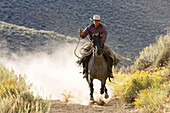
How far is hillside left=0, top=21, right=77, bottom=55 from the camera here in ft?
77.7

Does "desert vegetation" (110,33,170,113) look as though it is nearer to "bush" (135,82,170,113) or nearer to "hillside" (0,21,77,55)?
"bush" (135,82,170,113)

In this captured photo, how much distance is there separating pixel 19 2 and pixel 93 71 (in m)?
30.9

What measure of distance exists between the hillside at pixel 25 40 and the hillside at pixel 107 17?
5312 millimetres

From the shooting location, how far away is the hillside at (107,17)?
33375 mm

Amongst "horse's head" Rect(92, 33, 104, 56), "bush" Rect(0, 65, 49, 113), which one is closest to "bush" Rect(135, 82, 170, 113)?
"horse's head" Rect(92, 33, 104, 56)

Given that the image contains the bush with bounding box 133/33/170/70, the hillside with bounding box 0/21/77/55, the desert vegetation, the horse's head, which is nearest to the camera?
the desert vegetation

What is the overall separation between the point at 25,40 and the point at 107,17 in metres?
16.3

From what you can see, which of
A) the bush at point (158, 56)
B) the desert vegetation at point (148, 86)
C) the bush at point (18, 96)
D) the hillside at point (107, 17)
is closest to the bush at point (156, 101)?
the desert vegetation at point (148, 86)

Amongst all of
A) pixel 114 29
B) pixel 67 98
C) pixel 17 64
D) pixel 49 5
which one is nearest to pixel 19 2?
pixel 49 5

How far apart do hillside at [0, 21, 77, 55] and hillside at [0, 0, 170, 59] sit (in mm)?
5312

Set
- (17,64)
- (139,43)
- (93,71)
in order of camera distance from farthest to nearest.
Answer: (139,43) < (17,64) < (93,71)

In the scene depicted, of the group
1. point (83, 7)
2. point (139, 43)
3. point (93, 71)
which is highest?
point (83, 7)

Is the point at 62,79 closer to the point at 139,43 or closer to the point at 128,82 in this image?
the point at 128,82

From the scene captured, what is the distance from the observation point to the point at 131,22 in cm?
3847
